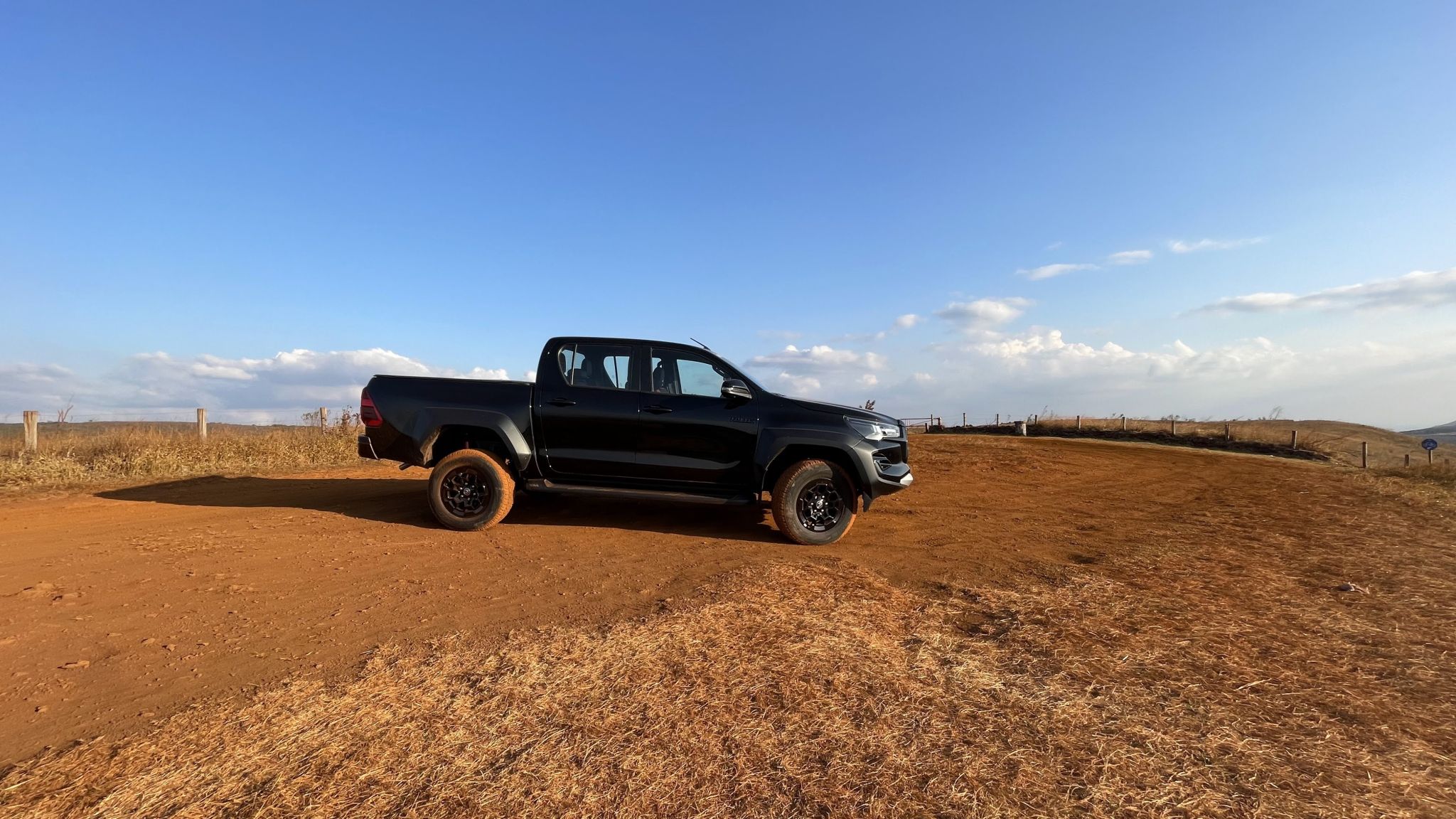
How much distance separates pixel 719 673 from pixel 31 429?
15403 mm

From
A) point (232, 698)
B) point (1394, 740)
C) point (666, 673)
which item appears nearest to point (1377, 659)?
point (1394, 740)

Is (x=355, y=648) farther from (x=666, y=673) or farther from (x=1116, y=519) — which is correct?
(x=1116, y=519)

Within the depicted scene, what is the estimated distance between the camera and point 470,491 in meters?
6.46

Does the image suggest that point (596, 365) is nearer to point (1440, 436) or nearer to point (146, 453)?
point (146, 453)

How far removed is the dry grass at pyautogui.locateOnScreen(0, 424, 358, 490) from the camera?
10336mm

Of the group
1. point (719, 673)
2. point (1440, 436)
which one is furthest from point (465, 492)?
point (1440, 436)

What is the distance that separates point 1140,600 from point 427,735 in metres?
4.44

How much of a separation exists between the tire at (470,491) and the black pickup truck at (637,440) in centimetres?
1

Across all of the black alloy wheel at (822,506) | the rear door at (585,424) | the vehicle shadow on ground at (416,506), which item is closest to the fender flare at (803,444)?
the black alloy wheel at (822,506)

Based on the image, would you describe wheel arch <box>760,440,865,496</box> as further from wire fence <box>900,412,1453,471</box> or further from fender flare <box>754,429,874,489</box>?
wire fence <box>900,412,1453,471</box>

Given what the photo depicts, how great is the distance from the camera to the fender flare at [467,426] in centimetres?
636

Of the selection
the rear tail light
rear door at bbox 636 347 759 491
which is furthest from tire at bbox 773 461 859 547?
the rear tail light

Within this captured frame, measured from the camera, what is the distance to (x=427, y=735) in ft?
8.41

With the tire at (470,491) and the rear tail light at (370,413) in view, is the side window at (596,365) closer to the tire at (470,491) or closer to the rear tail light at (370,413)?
the tire at (470,491)
